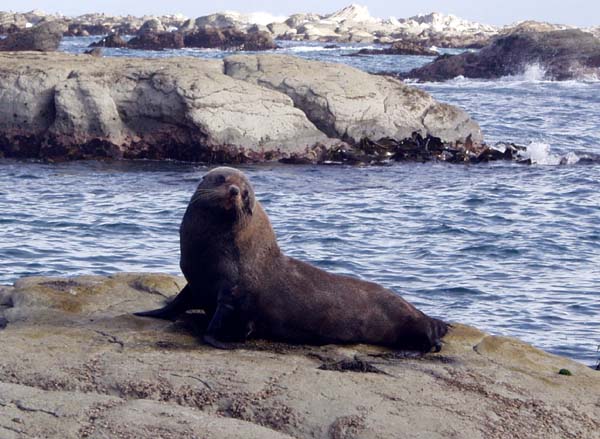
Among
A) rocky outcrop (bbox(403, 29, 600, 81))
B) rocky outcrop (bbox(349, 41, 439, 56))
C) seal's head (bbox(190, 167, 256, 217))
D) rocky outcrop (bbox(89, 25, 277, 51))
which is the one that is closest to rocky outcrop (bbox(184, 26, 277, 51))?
rocky outcrop (bbox(89, 25, 277, 51))

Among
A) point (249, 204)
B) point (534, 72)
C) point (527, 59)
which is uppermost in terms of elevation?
point (249, 204)

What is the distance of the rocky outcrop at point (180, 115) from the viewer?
18469 millimetres

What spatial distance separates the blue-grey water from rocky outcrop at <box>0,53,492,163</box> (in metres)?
0.52

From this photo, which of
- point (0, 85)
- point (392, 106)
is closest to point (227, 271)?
point (0, 85)

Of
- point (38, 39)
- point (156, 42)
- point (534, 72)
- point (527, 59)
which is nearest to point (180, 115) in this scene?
point (38, 39)

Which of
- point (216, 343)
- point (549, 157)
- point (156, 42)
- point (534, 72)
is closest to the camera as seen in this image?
point (216, 343)

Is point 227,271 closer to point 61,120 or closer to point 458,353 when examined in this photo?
point 458,353

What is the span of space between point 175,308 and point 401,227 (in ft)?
24.0

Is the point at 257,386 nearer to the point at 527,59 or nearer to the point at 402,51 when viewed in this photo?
the point at 527,59

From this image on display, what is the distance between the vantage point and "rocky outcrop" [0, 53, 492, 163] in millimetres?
18469

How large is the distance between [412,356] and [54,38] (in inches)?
1086

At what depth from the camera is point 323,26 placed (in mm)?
114938

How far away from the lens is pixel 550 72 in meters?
46.5

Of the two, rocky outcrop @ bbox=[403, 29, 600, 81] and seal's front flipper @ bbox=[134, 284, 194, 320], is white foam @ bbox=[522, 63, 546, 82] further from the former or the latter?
seal's front flipper @ bbox=[134, 284, 194, 320]
